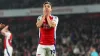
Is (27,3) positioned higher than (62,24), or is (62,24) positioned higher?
(27,3)

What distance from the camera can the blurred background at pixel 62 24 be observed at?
19.6 metres

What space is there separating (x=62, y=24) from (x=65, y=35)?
3.20 feet

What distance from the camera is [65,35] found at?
816 inches

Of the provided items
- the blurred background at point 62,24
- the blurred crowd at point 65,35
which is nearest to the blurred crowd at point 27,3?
the blurred background at point 62,24

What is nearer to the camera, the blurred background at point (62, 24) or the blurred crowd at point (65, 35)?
the blurred background at point (62, 24)

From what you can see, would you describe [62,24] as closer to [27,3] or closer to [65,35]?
[65,35]

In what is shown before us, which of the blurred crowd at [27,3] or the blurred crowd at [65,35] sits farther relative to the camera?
the blurred crowd at [27,3]

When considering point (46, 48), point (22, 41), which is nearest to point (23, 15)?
point (22, 41)

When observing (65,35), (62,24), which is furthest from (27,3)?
(65,35)

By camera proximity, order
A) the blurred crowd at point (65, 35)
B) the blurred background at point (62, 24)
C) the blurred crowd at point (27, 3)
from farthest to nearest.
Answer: the blurred crowd at point (27, 3) → the blurred crowd at point (65, 35) → the blurred background at point (62, 24)

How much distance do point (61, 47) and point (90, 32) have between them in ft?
6.57

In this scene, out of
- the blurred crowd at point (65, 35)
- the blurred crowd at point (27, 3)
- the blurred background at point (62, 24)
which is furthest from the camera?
the blurred crowd at point (27, 3)

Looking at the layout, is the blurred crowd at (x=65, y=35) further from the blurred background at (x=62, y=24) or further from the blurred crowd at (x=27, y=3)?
the blurred crowd at (x=27, y=3)

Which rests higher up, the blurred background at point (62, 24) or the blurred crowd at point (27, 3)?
the blurred crowd at point (27, 3)
